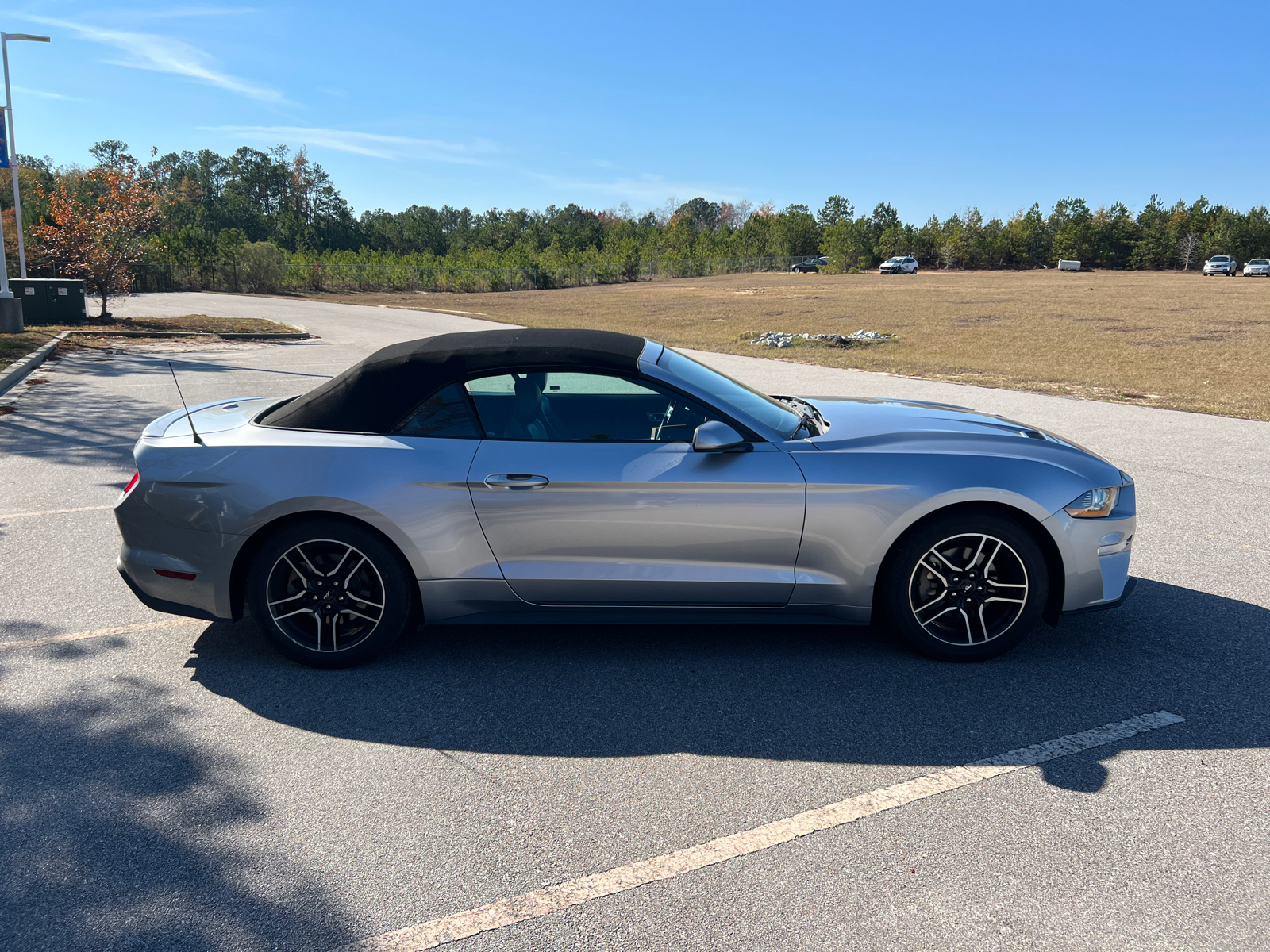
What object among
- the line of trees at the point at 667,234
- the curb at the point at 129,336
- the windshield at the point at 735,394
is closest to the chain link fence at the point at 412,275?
the line of trees at the point at 667,234

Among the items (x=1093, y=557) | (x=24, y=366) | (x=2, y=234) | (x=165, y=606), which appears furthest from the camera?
(x=2, y=234)

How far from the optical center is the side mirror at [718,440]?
151 inches

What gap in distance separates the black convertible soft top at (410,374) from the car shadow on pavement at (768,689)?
1116mm

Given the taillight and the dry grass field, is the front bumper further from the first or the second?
the dry grass field

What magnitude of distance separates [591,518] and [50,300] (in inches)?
990

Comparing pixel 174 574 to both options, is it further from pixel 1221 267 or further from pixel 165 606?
pixel 1221 267

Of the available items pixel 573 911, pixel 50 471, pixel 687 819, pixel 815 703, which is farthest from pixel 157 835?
pixel 50 471

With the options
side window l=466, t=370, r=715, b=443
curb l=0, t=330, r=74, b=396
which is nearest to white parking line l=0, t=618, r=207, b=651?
side window l=466, t=370, r=715, b=443

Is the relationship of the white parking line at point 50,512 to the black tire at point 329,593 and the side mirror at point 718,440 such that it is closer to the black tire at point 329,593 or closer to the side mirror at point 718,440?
the black tire at point 329,593

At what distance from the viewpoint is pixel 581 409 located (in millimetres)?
4066

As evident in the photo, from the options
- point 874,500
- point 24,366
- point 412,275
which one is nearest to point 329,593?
point 874,500

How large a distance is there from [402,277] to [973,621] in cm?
7063

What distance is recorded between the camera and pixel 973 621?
4.01m

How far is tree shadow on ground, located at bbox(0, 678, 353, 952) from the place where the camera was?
2.41 meters
